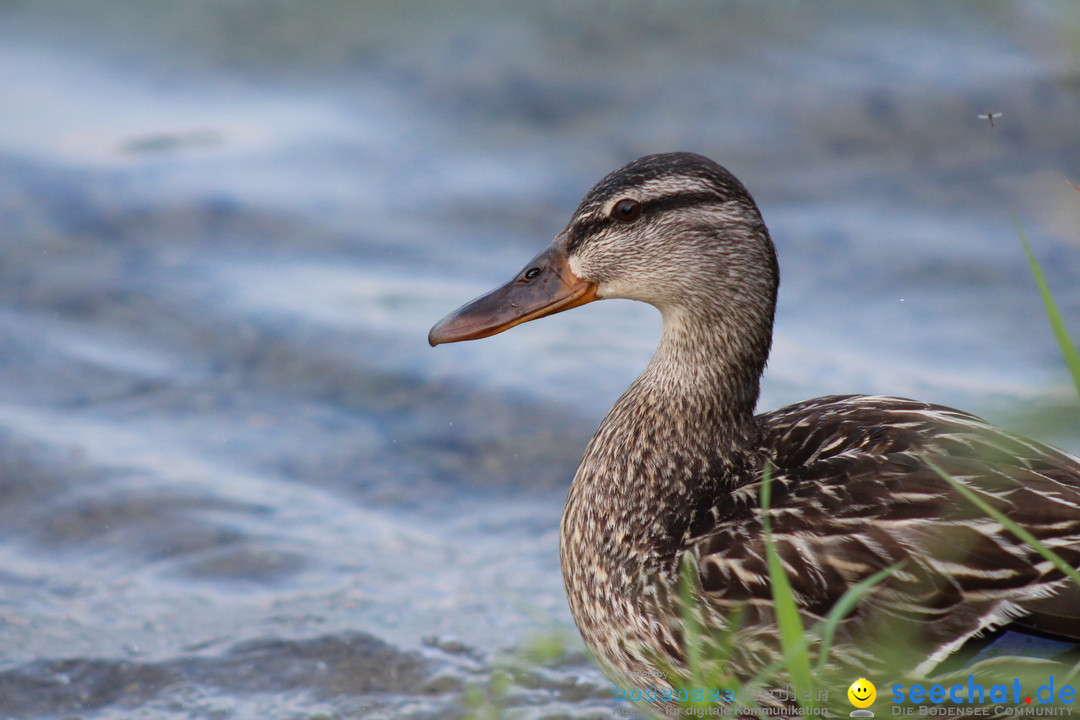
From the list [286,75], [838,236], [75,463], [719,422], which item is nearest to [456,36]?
[286,75]

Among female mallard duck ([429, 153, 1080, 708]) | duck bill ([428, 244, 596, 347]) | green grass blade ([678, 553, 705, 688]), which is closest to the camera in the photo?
female mallard duck ([429, 153, 1080, 708])

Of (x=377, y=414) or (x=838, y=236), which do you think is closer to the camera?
(x=377, y=414)

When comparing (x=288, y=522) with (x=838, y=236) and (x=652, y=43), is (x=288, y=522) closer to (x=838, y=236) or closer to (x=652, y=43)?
(x=838, y=236)

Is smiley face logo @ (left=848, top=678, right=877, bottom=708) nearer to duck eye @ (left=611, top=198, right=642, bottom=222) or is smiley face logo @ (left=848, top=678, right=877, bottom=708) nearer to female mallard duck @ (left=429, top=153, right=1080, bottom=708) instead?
female mallard duck @ (left=429, top=153, right=1080, bottom=708)

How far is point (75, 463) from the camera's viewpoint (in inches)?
244

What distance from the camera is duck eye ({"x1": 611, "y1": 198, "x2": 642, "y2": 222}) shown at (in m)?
4.20

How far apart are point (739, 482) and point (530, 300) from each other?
35.5 inches

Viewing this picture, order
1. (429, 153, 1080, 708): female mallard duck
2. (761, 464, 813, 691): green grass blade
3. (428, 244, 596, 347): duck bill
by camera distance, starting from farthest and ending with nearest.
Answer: (428, 244, 596, 347): duck bill, (429, 153, 1080, 708): female mallard duck, (761, 464, 813, 691): green grass blade

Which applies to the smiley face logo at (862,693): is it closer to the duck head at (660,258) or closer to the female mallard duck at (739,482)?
the female mallard duck at (739,482)

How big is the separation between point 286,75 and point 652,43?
2.55m

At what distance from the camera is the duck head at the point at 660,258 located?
4.16 meters

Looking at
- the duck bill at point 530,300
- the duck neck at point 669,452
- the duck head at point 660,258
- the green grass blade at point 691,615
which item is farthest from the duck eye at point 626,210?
the green grass blade at point 691,615

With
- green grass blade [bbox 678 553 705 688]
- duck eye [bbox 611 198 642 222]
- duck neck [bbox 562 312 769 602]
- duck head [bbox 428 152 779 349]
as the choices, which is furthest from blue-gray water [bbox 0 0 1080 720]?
duck eye [bbox 611 198 642 222]

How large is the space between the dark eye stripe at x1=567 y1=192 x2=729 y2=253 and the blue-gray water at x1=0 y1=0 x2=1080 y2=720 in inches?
43.4
